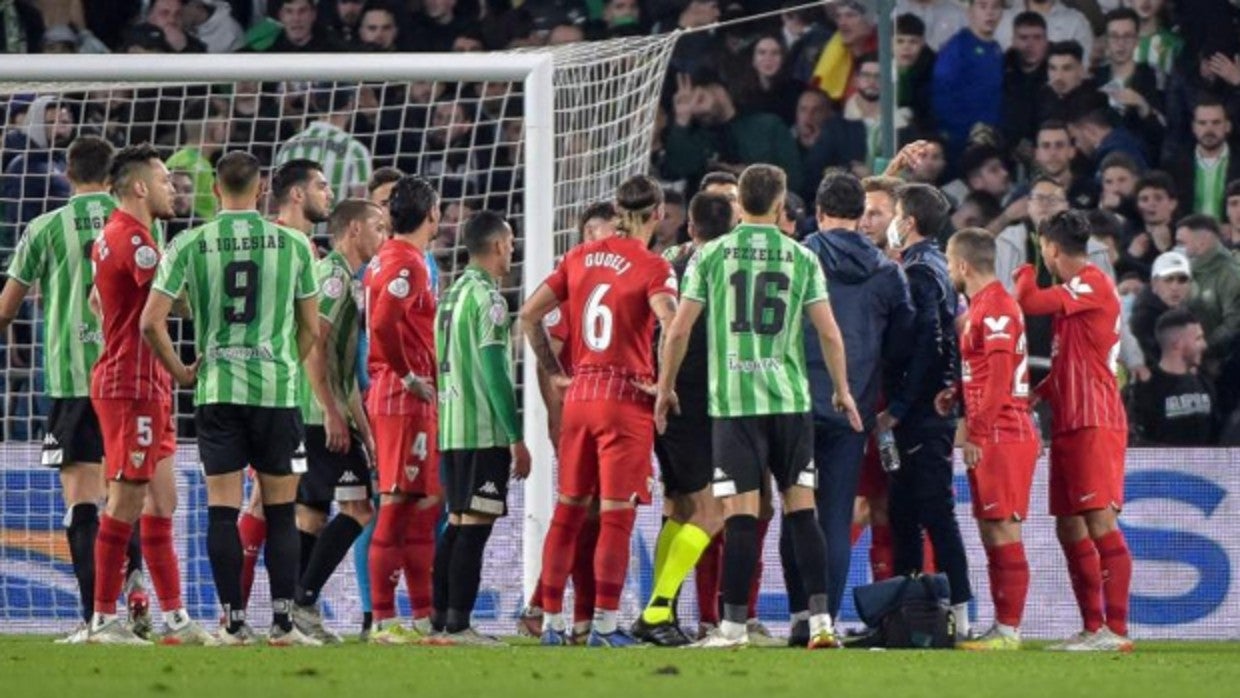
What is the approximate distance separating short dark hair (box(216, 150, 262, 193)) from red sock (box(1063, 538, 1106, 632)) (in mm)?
3972

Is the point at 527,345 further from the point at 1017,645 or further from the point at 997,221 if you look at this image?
the point at 997,221

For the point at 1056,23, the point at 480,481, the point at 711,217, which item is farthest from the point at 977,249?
the point at 1056,23

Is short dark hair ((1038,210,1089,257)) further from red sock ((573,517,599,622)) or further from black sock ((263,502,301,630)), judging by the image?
black sock ((263,502,301,630))

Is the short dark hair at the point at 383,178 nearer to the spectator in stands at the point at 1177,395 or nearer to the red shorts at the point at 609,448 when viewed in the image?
the red shorts at the point at 609,448

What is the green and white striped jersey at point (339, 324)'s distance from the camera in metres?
12.4

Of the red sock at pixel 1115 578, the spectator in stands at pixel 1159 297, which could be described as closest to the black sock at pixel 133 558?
the red sock at pixel 1115 578

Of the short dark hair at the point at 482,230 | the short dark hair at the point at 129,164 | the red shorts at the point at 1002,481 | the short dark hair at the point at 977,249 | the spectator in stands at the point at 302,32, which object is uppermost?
the spectator in stands at the point at 302,32

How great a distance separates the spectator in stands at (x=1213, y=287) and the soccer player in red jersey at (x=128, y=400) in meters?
7.23

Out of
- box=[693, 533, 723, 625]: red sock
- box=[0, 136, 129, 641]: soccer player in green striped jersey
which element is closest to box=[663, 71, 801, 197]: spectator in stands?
box=[693, 533, 723, 625]: red sock

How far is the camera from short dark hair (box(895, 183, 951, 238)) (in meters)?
12.2

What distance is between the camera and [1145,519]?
1396 cm

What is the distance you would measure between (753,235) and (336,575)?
4.03m

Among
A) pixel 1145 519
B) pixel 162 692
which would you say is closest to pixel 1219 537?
A: pixel 1145 519

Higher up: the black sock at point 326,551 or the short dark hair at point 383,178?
the short dark hair at point 383,178
